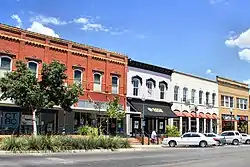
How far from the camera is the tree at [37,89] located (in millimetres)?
27797

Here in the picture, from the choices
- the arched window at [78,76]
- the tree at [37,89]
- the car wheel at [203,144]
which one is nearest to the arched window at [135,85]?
the arched window at [78,76]

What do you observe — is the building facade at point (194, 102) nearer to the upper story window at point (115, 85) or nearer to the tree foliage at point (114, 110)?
the upper story window at point (115, 85)

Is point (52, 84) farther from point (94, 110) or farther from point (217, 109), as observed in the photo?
point (217, 109)

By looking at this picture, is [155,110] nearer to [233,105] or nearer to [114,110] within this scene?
[114,110]

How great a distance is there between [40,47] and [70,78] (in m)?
4.13

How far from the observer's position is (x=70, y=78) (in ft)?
119

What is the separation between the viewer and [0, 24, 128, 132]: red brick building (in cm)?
3195

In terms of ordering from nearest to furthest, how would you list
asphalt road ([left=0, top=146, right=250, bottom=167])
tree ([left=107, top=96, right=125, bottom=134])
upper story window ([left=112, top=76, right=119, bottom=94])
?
asphalt road ([left=0, top=146, right=250, bottom=167]) → tree ([left=107, top=96, right=125, bottom=134]) → upper story window ([left=112, top=76, right=119, bottom=94])

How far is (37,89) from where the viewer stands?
28312 mm

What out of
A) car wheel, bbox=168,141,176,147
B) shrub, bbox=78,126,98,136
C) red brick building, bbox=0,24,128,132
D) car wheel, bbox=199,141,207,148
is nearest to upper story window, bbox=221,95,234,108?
car wheel, bbox=199,141,207,148

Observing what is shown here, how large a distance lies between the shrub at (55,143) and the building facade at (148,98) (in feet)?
34.7

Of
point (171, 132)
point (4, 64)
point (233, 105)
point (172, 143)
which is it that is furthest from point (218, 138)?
point (4, 64)

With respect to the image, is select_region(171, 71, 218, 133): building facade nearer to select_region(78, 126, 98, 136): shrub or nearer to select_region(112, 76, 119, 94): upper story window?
select_region(112, 76, 119, 94): upper story window

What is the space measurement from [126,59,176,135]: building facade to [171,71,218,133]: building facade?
1876 mm
